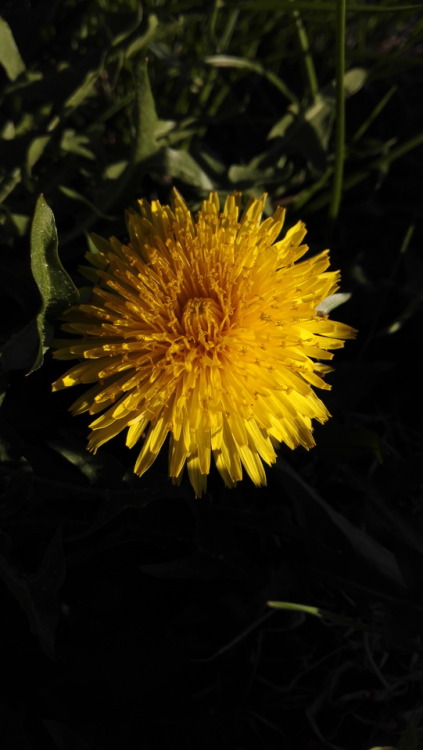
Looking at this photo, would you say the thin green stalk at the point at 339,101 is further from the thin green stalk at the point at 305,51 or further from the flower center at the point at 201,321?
the flower center at the point at 201,321

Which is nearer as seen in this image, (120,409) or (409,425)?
(120,409)

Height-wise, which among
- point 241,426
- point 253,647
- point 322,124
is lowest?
point 253,647

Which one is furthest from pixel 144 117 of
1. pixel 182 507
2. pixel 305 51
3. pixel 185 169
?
pixel 182 507

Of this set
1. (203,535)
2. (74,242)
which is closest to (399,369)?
(203,535)

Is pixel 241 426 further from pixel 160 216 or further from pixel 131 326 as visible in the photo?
pixel 160 216

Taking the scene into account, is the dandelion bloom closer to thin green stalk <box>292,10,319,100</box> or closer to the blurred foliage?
the blurred foliage

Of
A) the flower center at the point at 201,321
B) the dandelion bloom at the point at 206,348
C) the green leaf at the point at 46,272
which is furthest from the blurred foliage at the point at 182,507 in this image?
the flower center at the point at 201,321

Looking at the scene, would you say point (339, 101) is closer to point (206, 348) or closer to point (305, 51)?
point (305, 51)
